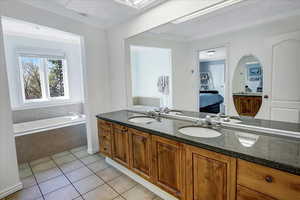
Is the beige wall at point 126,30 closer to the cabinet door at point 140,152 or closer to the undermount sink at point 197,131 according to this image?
the cabinet door at point 140,152

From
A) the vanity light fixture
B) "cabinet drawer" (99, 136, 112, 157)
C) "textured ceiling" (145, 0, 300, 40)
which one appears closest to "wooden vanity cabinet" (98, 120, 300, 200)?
"cabinet drawer" (99, 136, 112, 157)

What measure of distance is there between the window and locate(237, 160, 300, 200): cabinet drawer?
4.20m

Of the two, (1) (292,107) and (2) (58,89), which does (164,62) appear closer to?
(1) (292,107)

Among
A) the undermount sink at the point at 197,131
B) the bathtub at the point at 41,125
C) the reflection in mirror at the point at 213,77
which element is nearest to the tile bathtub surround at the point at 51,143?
the bathtub at the point at 41,125

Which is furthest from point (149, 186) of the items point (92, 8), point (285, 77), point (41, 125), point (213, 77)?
point (41, 125)

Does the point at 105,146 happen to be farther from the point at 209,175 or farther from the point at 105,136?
the point at 209,175

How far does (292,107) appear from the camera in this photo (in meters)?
1.35

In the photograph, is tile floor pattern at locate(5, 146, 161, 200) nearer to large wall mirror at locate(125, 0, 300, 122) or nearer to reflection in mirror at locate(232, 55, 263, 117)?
large wall mirror at locate(125, 0, 300, 122)

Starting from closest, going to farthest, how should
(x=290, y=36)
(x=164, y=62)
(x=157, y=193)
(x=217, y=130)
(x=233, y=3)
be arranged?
(x=290, y=36) < (x=233, y=3) < (x=217, y=130) < (x=157, y=193) < (x=164, y=62)

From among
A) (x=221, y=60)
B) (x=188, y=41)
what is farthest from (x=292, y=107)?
(x=188, y=41)

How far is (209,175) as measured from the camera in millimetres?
1255

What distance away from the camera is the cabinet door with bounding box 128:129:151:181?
177 cm

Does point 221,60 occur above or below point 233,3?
below

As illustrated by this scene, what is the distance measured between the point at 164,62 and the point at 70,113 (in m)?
3.13
